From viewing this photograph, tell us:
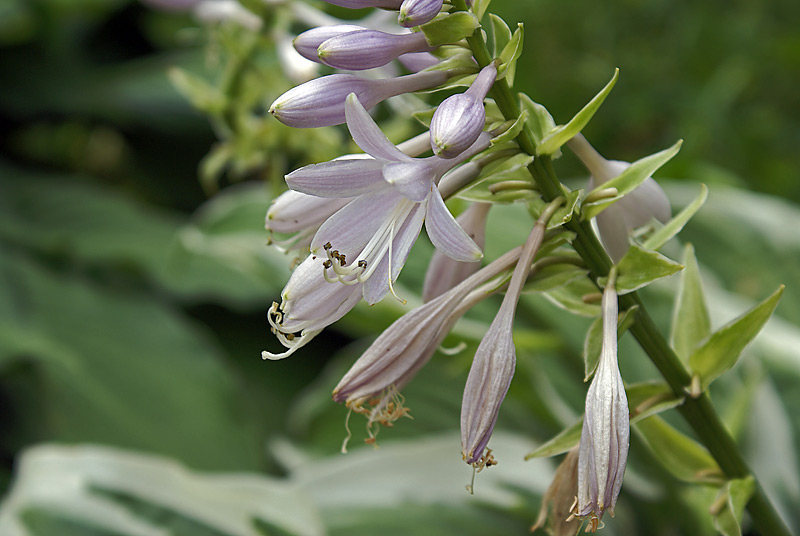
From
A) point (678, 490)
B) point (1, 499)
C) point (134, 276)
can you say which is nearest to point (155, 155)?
point (134, 276)

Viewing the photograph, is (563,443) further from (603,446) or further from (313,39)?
(313,39)

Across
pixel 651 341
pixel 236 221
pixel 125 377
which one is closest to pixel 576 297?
pixel 651 341

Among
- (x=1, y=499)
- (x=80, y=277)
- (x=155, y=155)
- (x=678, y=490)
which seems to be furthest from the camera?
(x=155, y=155)

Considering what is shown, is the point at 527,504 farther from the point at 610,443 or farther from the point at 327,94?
the point at 327,94

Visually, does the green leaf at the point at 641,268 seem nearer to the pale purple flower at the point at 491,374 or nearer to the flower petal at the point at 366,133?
the pale purple flower at the point at 491,374

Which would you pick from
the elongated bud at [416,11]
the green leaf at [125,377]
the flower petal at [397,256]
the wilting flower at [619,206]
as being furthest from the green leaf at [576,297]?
the green leaf at [125,377]

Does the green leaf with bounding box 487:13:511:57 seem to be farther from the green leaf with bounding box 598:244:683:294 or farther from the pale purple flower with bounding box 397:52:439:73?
the green leaf with bounding box 598:244:683:294
